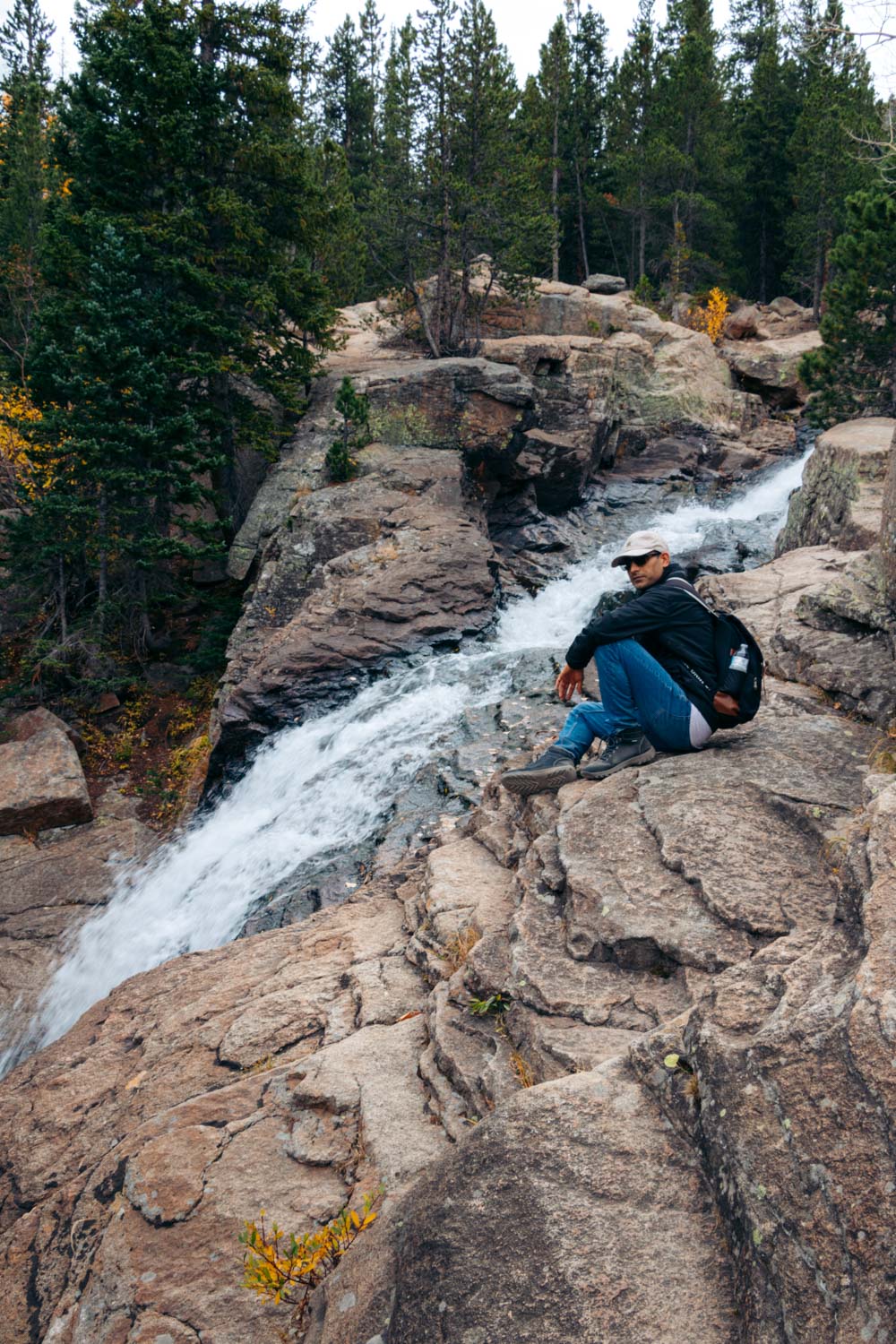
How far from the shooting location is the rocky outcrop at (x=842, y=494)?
11.8 m

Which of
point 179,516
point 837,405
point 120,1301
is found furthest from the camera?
point 837,405

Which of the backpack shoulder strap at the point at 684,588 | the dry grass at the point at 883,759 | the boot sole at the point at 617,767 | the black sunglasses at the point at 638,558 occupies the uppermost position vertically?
the black sunglasses at the point at 638,558

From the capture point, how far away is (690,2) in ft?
125

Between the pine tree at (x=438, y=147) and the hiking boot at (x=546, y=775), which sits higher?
the pine tree at (x=438, y=147)

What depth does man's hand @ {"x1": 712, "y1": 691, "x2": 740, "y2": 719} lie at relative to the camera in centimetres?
573

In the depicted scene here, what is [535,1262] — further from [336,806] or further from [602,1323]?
[336,806]

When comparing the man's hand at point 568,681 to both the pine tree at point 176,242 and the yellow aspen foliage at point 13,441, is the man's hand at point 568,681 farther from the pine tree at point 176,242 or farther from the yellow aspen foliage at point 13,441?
the yellow aspen foliage at point 13,441

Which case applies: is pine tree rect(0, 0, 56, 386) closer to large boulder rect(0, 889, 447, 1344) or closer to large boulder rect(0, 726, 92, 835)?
large boulder rect(0, 726, 92, 835)

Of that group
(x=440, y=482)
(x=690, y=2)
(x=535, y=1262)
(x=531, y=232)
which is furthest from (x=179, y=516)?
(x=690, y=2)

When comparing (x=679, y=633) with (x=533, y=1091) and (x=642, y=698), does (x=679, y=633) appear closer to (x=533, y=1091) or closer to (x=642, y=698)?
(x=642, y=698)

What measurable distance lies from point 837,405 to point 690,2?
101 feet

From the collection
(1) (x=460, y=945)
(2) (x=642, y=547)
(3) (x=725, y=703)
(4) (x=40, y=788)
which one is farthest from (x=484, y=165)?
(1) (x=460, y=945)

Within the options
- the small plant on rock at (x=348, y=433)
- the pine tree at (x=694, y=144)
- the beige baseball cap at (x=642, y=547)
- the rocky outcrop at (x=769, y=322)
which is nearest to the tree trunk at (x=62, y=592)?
the small plant on rock at (x=348, y=433)

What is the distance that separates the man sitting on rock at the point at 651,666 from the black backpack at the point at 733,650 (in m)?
0.04
